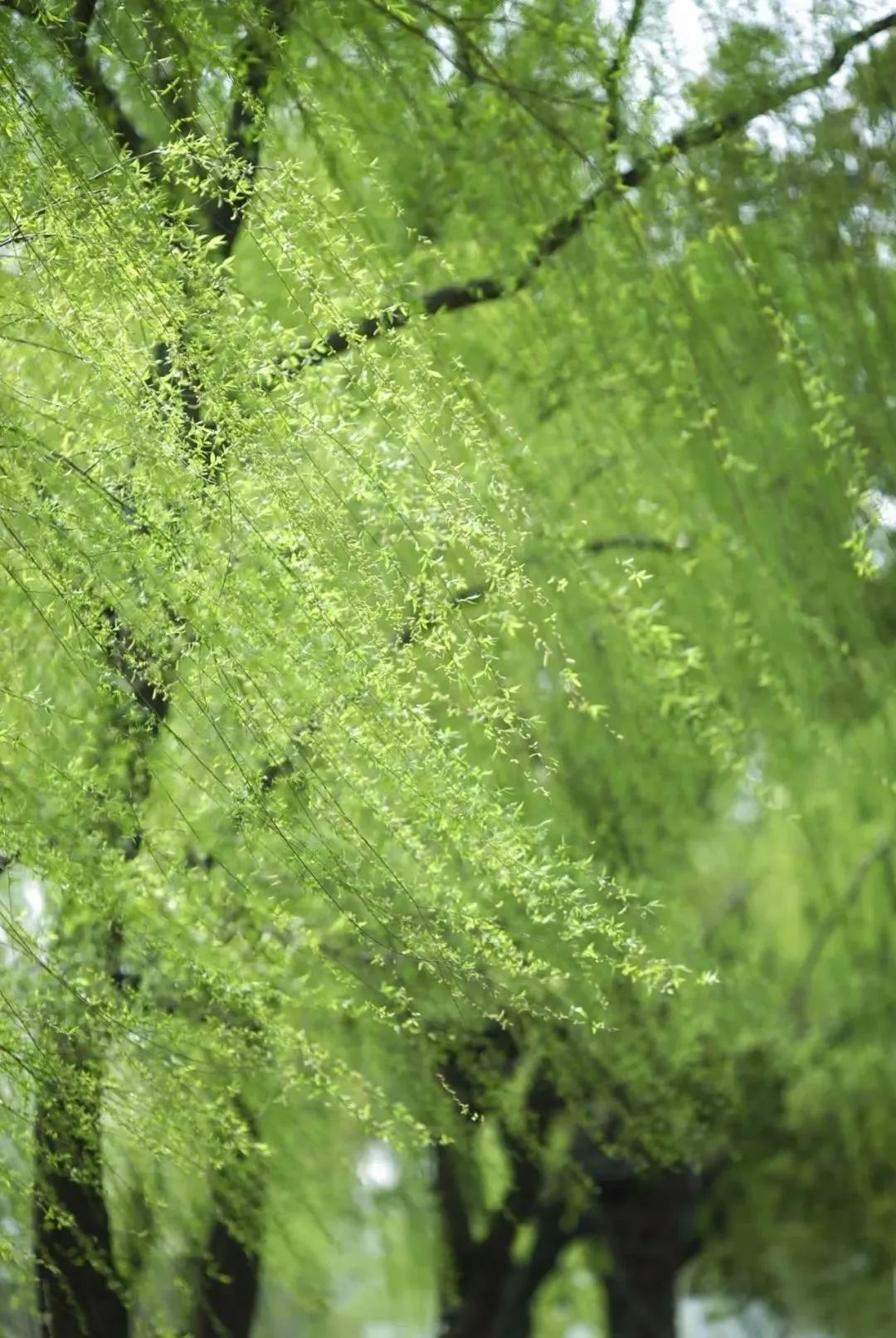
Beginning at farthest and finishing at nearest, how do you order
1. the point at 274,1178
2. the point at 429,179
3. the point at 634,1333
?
the point at 634,1333 < the point at 274,1178 < the point at 429,179

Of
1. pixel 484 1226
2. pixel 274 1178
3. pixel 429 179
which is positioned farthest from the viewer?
pixel 484 1226

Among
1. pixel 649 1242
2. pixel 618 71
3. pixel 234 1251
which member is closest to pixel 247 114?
pixel 618 71

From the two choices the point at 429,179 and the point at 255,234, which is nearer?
the point at 255,234

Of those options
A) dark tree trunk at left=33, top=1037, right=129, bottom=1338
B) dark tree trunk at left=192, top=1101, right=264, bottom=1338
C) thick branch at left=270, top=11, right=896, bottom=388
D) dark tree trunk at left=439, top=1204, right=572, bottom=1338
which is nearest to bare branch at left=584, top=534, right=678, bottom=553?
thick branch at left=270, top=11, right=896, bottom=388

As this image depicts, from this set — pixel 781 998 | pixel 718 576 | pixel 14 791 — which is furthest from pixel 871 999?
pixel 14 791

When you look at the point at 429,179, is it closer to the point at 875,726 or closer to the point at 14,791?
the point at 14,791

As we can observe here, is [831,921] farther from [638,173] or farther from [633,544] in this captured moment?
[638,173]

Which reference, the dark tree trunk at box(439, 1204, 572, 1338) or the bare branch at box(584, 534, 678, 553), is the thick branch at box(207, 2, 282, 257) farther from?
the dark tree trunk at box(439, 1204, 572, 1338)

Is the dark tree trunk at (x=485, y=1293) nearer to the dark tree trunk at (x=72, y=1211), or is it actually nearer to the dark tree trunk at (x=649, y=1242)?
the dark tree trunk at (x=649, y=1242)

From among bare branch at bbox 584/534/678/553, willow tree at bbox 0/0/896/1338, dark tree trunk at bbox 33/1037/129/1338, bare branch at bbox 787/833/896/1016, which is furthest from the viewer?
bare branch at bbox 787/833/896/1016
